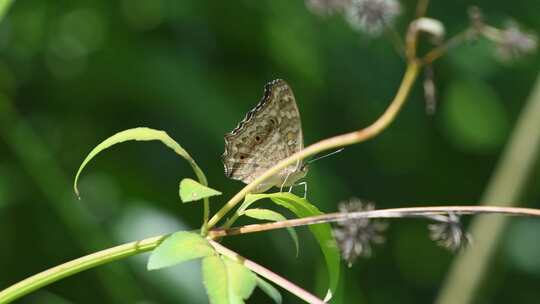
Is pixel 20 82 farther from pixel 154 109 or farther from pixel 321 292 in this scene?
pixel 321 292

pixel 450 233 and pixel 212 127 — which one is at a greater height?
pixel 450 233

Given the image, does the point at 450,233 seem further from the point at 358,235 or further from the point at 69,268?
the point at 69,268

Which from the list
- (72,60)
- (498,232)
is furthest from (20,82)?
(498,232)

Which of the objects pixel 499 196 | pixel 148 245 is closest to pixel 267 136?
pixel 148 245

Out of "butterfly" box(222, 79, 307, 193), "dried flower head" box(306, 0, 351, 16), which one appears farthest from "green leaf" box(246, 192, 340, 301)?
"butterfly" box(222, 79, 307, 193)

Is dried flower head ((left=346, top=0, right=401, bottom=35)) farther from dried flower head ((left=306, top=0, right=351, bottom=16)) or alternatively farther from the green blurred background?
the green blurred background
